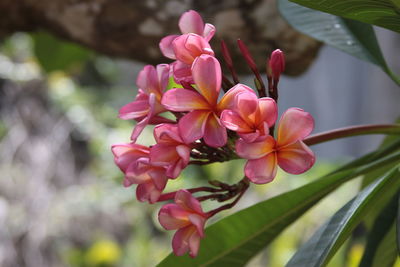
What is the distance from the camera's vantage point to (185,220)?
0.53 metres

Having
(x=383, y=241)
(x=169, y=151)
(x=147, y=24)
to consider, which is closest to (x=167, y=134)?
(x=169, y=151)

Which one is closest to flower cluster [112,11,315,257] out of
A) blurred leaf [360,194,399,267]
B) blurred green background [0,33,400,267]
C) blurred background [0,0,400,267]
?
blurred leaf [360,194,399,267]

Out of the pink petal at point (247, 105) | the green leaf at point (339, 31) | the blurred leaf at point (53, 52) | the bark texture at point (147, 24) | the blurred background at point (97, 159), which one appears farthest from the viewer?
the blurred background at point (97, 159)

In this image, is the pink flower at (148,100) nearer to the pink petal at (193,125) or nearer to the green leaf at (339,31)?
the pink petal at (193,125)

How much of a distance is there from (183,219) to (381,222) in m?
0.27

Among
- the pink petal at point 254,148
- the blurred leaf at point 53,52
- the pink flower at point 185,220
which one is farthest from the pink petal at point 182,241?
the blurred leaf at point 53,52

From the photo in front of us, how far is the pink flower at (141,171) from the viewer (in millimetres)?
511

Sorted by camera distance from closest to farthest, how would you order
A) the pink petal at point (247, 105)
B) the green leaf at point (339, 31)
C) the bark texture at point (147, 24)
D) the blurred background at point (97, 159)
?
1. the pink petal at point (247, 105)
2. the green leaf at point (339, 31)
3. the bark texture at point (147, 24)
4. the blurred background at point (97, 159)

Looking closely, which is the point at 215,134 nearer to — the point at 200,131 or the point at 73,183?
the point at 200,131

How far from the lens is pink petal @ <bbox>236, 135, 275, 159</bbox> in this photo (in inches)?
18.0

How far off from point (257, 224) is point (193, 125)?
19cm

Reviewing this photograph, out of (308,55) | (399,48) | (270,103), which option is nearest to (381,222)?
(270,103)

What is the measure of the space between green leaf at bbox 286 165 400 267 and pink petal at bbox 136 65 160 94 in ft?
0.62

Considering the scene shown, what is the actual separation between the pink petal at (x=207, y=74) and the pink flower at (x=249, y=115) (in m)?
0.02
